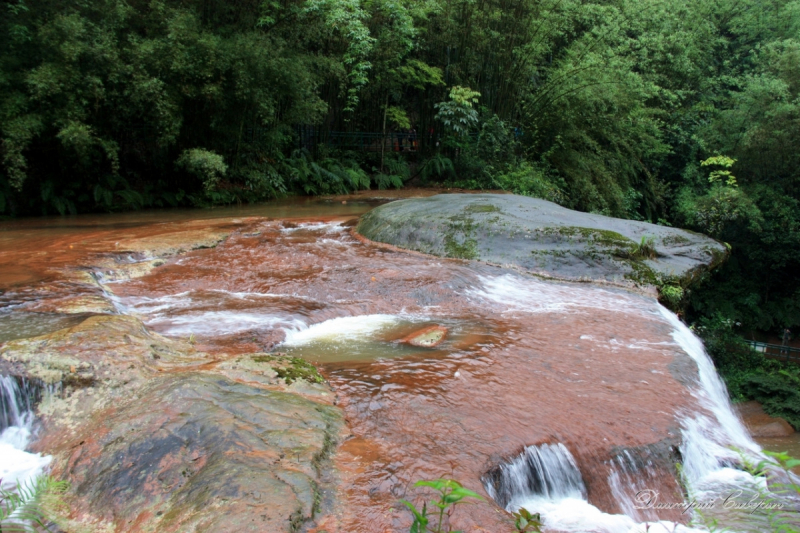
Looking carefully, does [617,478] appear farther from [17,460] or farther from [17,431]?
[17,431]

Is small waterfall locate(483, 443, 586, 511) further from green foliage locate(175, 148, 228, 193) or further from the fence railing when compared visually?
the fence railing

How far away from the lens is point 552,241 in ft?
27.8

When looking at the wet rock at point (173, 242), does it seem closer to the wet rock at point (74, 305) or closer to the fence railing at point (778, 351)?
the wet rock at point (74, 305)

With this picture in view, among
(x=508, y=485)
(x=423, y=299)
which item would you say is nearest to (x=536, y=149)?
(x=423, y=299)

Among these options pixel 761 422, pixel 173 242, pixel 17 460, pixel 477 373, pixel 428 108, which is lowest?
pixel 761 422

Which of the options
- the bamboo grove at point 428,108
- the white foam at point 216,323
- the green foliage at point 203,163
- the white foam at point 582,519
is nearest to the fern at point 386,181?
the bamboo grove at point 428,108

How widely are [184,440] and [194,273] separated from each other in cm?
463

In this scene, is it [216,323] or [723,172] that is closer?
[216,323]

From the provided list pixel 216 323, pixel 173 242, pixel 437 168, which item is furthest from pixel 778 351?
pixel 216 323

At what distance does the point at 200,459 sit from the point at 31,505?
78 cm

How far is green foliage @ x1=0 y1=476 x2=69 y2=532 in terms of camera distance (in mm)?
2320

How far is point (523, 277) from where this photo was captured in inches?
312

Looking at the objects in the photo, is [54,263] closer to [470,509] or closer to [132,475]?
[132,475]

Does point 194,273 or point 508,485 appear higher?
point 194,273
